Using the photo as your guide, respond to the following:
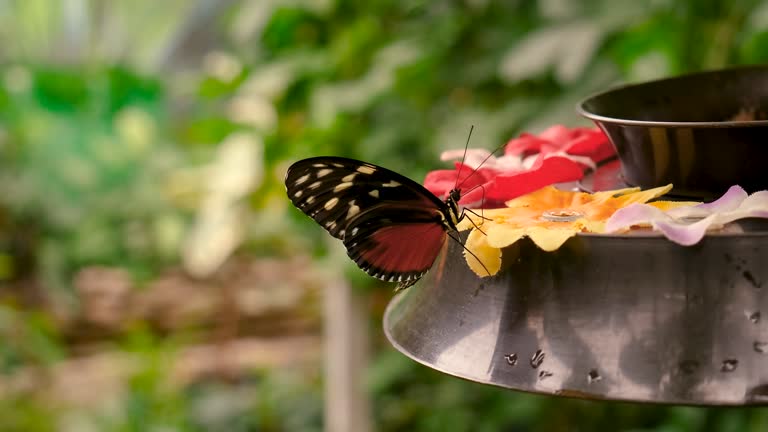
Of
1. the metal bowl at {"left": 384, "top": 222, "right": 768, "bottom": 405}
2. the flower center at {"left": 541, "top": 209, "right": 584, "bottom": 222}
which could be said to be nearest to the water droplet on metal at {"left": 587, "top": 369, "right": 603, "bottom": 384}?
the metal bowl at {"left": 384, "top": 222, "right": 768, "bottom": 405}

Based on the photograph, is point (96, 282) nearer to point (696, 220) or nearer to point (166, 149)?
point (166, 149)

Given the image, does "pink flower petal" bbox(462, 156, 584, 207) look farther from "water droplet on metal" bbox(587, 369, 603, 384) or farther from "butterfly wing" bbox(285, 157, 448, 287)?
"water droplet on metal" bbox(587, 369, 603, 384)

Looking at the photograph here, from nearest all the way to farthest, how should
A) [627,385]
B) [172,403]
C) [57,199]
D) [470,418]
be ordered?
1. [627,385]
2. [470,418]
3. [172,403]
4. [57,199]

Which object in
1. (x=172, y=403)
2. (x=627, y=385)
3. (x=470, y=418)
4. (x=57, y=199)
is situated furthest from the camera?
(x=57, y=199)

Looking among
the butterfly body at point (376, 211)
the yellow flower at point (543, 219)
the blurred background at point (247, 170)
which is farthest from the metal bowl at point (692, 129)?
the blurred background at point (247, 170)


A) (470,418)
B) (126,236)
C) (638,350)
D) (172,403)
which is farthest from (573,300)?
(126,236)

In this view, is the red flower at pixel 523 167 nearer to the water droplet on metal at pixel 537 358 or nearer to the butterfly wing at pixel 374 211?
the butterfly wing at pixel 374 211

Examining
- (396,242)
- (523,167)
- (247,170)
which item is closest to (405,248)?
(396,242)

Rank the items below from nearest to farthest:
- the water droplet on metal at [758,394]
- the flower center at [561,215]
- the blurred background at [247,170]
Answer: the water droplet on metal at [758,394] < the flower center at [561,215] < the blurred background at [247,170]
